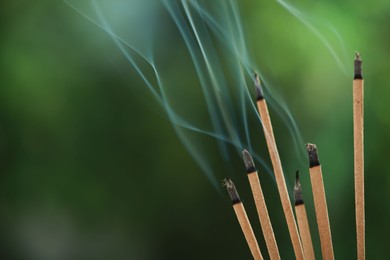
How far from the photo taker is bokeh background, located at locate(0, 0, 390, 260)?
116 cm

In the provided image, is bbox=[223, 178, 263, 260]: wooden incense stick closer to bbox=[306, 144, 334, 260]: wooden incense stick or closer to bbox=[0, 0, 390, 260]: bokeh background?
bbox=[306, 144, 334, 260]: wooden incense stick

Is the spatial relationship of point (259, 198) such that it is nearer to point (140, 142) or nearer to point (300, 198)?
point (300, 198)

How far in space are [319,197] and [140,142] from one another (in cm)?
82

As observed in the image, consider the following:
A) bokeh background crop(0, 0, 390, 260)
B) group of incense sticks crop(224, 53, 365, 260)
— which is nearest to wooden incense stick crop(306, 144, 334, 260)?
group of incense sticks crop(224, 53, 365, 260)

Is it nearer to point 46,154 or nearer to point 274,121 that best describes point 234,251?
point 274,121

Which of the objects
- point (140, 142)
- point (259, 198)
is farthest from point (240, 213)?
point (140, 142)

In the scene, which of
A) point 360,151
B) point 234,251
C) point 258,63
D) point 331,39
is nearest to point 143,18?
point 258,63

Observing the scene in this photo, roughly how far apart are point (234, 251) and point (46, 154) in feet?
1.28

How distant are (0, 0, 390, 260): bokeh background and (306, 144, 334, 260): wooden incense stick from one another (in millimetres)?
726

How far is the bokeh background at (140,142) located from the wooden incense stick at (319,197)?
0.73 meters

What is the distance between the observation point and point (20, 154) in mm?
1201

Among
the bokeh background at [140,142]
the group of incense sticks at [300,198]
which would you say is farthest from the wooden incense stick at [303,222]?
the bokeh background at [140,142]

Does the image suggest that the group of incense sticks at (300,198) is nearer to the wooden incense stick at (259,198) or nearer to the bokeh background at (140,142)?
the wooden incense stick at (259,198)

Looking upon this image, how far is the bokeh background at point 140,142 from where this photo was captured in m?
1.16
